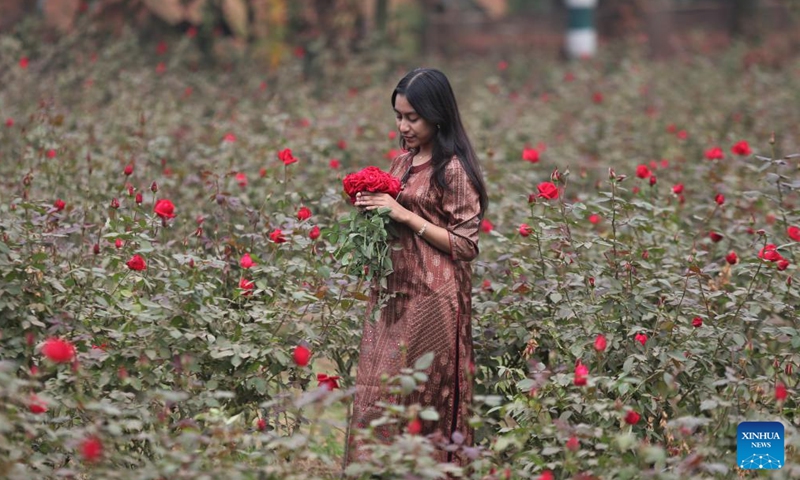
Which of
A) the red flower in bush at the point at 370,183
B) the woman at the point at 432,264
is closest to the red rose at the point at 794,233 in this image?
the woman at the point at 432,264

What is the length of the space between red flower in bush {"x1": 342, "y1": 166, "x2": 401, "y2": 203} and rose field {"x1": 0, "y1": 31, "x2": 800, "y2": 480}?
0.72 ft

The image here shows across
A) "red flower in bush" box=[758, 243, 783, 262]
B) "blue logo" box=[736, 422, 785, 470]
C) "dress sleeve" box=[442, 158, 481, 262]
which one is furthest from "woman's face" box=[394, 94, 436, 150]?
"blue logo" box=[736, 422, 785, 470]

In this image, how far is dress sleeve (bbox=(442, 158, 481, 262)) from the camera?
3.22 metres

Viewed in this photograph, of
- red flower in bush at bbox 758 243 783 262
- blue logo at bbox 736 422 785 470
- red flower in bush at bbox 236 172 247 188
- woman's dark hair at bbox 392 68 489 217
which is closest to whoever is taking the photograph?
blue logo at bbox 736 422 785 470

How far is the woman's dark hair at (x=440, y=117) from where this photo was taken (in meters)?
3.19

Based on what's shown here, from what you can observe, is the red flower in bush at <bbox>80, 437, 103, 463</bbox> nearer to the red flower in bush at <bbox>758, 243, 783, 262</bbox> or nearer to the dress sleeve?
the dress sleeve

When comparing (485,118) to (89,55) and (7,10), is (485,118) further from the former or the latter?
(7,10)

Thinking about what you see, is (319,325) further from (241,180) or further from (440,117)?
(241,180)

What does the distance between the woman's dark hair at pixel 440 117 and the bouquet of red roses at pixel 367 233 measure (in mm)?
187

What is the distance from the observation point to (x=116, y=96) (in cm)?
744

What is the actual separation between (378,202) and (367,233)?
11 centimetres

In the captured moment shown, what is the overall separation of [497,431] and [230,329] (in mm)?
847

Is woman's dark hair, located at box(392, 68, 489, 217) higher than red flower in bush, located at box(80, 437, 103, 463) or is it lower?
higher

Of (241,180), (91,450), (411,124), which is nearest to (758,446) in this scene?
(411,124)
